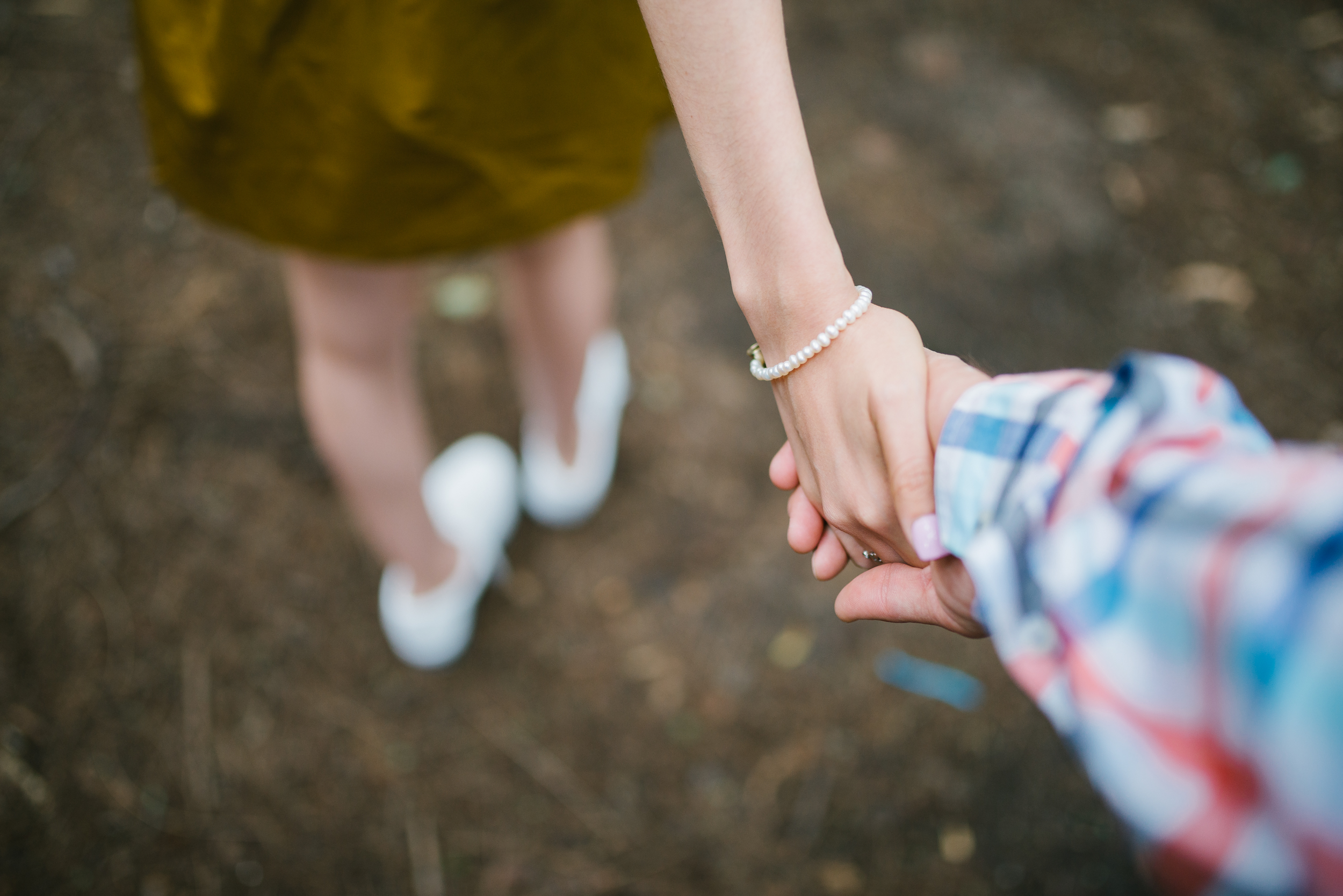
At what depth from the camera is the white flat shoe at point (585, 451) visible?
1.82m

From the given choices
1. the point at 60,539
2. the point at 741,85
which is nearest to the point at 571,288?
the point at 741,85

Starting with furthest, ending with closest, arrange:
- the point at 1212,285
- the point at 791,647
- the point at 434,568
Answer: the point at 1212,285 → the point at 791,647 → the point at 434,568

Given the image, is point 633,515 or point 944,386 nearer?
point 944,386

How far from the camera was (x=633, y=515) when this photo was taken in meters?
1.92

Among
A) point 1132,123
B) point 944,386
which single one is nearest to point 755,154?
point 944,386

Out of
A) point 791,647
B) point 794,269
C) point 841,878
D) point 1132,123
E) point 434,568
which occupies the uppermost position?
point 794,269

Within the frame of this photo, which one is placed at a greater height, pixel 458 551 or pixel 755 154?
pixel 755 154

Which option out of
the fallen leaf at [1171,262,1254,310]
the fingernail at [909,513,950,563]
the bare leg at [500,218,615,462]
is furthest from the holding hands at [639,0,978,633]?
the fallen leaf at [1171,262,1254,310]

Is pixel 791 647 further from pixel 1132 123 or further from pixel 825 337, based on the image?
pixel 1132 123

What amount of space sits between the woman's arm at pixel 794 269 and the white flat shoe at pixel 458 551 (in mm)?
907

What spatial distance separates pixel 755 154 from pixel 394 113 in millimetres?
424

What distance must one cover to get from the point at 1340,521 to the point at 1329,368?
7.02 ft

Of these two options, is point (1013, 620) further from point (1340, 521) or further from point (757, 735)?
point (757, 735)

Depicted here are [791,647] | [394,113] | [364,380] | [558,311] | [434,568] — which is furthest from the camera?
[791,647]
